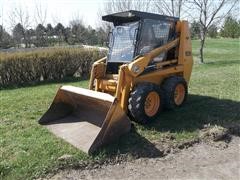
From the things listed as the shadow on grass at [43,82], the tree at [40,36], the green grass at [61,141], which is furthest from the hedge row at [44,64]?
the tree at [40,36]

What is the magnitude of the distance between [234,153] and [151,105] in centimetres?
182

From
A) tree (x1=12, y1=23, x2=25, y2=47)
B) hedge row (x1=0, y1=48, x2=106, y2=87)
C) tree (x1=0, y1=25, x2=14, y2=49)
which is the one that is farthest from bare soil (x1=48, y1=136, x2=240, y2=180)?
tree (x1=0, y1=25, x2=14, y2=49)

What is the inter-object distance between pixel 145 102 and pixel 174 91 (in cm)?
95

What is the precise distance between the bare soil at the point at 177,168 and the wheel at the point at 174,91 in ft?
5.39

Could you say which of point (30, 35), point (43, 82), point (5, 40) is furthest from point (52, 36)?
point (43, 82)

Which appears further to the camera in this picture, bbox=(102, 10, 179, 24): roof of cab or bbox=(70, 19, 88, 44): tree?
bbox=(70, 19, 88, 44): tree

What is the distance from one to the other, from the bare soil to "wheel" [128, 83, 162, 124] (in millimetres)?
1115

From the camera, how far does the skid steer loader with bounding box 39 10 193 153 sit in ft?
18.2

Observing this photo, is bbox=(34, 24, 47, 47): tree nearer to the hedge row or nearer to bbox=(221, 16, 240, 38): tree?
the hedge row

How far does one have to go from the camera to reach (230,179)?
13.4 feet

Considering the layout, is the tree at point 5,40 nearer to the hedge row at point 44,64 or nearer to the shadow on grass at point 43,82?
the hedge row at point 44,64

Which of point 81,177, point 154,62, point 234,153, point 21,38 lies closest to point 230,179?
point 234,153

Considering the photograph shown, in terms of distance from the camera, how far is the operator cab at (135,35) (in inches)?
252

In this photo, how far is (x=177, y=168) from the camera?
440 cm
